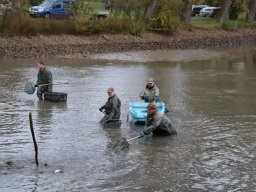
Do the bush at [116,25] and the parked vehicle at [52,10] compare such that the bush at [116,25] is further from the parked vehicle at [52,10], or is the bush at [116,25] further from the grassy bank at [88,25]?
the parked vehicle at [52,10]

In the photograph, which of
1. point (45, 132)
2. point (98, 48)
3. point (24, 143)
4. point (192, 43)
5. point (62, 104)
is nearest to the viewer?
point (24, 143)

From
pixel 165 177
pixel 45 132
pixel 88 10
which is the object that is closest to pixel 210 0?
pixel 88 10

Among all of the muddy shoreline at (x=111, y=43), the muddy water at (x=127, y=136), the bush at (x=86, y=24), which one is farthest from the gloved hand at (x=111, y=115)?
the bush at (x=86, y=24)

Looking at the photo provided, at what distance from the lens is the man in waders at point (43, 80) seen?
78.2 ft

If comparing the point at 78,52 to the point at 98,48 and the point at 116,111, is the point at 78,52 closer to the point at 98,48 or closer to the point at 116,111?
the point at 98,48

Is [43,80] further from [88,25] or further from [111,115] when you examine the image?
[88,25]

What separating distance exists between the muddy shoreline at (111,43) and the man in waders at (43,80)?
15288 mm

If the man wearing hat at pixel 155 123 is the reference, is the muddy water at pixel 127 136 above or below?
below

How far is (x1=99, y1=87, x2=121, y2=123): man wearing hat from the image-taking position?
19625 millimetres

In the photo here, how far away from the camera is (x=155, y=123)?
58.2ft

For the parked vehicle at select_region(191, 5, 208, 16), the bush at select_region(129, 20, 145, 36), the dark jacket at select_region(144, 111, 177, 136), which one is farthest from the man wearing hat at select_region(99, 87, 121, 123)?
the parked vehicle at select_region(191, 5, 208, 16)

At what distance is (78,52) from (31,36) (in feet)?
11.8

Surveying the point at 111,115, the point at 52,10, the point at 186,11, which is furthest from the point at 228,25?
the point at 111,115

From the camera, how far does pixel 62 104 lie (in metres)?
23.7
